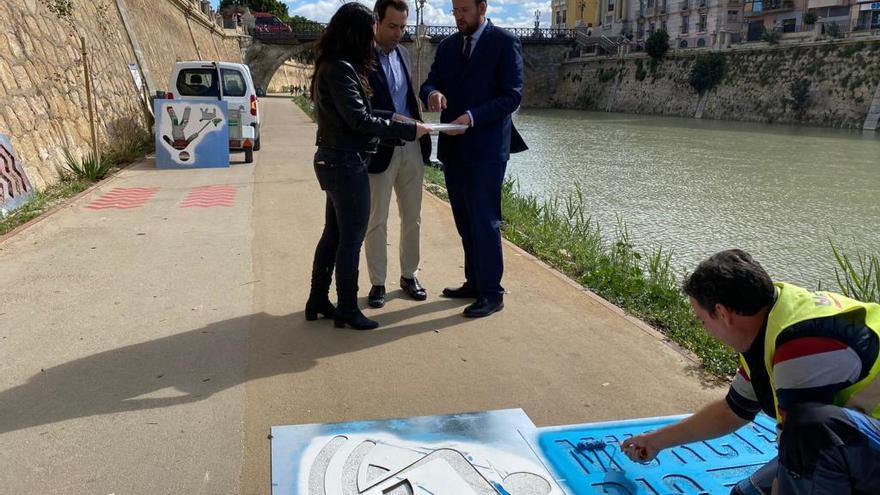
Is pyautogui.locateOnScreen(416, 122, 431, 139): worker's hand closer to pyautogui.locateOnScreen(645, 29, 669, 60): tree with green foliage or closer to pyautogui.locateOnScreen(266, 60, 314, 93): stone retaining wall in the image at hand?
pyautogui.locateOnScreen(645, 29, 669, 60): tree with green foliage

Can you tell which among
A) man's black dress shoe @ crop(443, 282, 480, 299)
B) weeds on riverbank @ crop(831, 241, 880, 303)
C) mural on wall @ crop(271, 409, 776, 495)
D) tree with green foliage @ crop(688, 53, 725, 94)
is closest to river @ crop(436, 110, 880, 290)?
weeds on riverbank @ crop(831, 241, 880, 303)

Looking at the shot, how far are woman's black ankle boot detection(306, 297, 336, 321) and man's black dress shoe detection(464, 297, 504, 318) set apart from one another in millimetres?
810

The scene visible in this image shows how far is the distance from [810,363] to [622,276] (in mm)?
3300

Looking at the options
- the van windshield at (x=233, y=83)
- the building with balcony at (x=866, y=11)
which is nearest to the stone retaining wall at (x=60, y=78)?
the van windshield at (x=233, y=83)

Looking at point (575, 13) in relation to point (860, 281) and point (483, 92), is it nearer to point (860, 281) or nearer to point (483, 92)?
point (860, 281)

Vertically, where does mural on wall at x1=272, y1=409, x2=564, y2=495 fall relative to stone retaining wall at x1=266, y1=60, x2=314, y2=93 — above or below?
below

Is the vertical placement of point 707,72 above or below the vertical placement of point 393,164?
above

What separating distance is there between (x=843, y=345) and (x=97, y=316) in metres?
3.75

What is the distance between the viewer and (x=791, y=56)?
115 ft

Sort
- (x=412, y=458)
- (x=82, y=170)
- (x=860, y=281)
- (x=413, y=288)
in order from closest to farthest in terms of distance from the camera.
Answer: (x=412, y=458) < (x=413, y=288) < (x=860, y=281) < (x=82, y=170)

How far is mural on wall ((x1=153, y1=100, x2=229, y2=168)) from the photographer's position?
10.1 metres

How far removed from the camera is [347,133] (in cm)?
354

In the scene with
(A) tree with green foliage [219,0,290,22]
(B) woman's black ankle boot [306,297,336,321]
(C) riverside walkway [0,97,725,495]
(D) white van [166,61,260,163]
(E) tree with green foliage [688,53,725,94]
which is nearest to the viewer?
(C) riverside walkway [0,97,725,495]

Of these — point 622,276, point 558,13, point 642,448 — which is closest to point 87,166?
point 622,276
